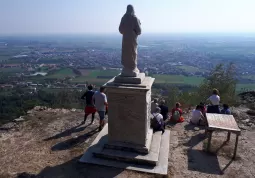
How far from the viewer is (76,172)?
223 inches

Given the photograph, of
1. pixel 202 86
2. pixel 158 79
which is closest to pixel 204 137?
pixel 202 86

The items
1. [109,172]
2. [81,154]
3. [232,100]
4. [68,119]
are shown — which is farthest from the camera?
[232,100]

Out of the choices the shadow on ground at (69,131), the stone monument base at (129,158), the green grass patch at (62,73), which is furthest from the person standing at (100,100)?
the green grass patch at (62,73)

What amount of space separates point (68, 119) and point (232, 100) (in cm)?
901

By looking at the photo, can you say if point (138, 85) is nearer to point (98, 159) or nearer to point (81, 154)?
point (98, 159)

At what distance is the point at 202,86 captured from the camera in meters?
15.8

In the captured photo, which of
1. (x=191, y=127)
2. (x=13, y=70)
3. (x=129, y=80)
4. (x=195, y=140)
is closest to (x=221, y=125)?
(x=195, y=140)

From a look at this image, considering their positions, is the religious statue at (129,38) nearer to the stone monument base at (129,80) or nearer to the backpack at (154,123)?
the stone monument base at (129,80)

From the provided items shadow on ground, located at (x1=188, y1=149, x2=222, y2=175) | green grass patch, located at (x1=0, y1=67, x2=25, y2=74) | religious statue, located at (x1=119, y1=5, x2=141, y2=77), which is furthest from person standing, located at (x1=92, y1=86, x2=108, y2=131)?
green grass patch, located at (x1=0, y1=67, x2=25, y2=74)

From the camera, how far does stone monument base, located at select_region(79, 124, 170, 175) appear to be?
5758 mm

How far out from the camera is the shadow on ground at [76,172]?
217 inches

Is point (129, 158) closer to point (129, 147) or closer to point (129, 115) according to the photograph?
point (129, 147)

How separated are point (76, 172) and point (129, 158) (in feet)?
4.54

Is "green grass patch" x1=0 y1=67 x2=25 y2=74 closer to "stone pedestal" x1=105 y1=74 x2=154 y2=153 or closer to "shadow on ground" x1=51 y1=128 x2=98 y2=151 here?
"shadow on ground" x1=51 y1=128 x2=98 y2=151
